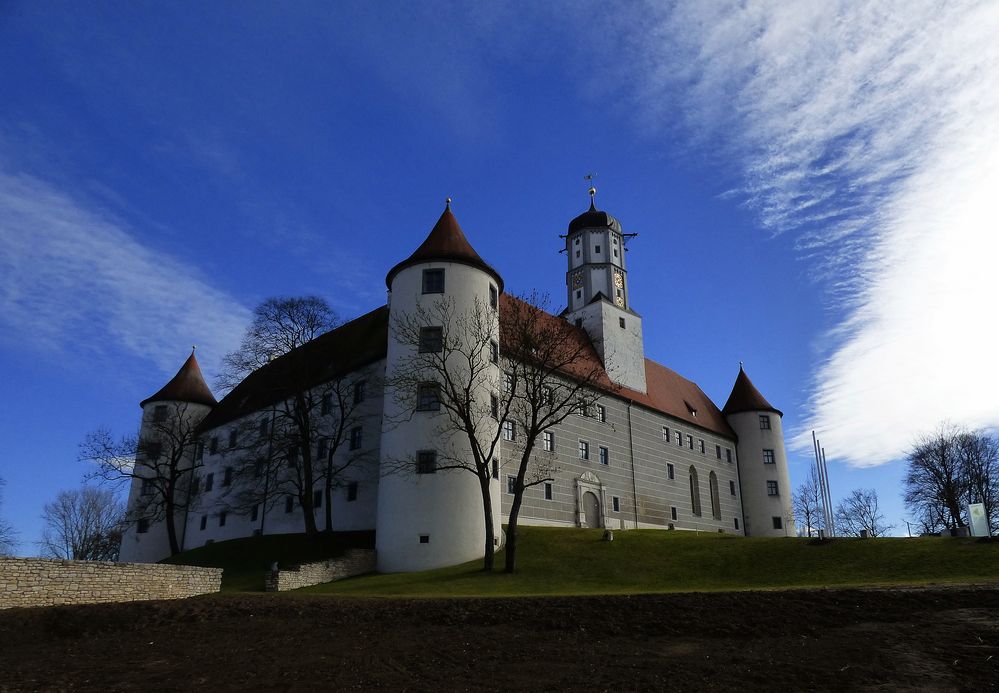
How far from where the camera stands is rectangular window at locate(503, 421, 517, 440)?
3888cm

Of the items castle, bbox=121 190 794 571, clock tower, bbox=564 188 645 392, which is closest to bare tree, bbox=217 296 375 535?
castle, bbox=121 190 794 571

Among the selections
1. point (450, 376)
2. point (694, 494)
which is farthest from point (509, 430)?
point (694, 494)

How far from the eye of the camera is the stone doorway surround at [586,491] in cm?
4175

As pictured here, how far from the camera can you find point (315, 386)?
41.5 metres

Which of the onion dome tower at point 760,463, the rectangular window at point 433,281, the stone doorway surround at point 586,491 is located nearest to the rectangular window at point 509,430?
the stone doorway surround at point 586,491

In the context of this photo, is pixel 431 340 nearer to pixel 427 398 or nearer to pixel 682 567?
pixel 427 398

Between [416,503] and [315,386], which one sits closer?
[416,503]

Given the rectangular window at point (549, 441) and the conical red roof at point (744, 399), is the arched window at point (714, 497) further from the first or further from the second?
the rectangular window at point (549, 441)

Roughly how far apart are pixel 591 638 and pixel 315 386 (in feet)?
95.6

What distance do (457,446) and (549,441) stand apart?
32.5 feet

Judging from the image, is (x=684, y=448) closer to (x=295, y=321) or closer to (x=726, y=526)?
(x=726, y=526)

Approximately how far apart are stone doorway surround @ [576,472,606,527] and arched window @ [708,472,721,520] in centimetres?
1386

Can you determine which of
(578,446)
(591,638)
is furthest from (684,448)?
(591,638)

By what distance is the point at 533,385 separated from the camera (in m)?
30.5
